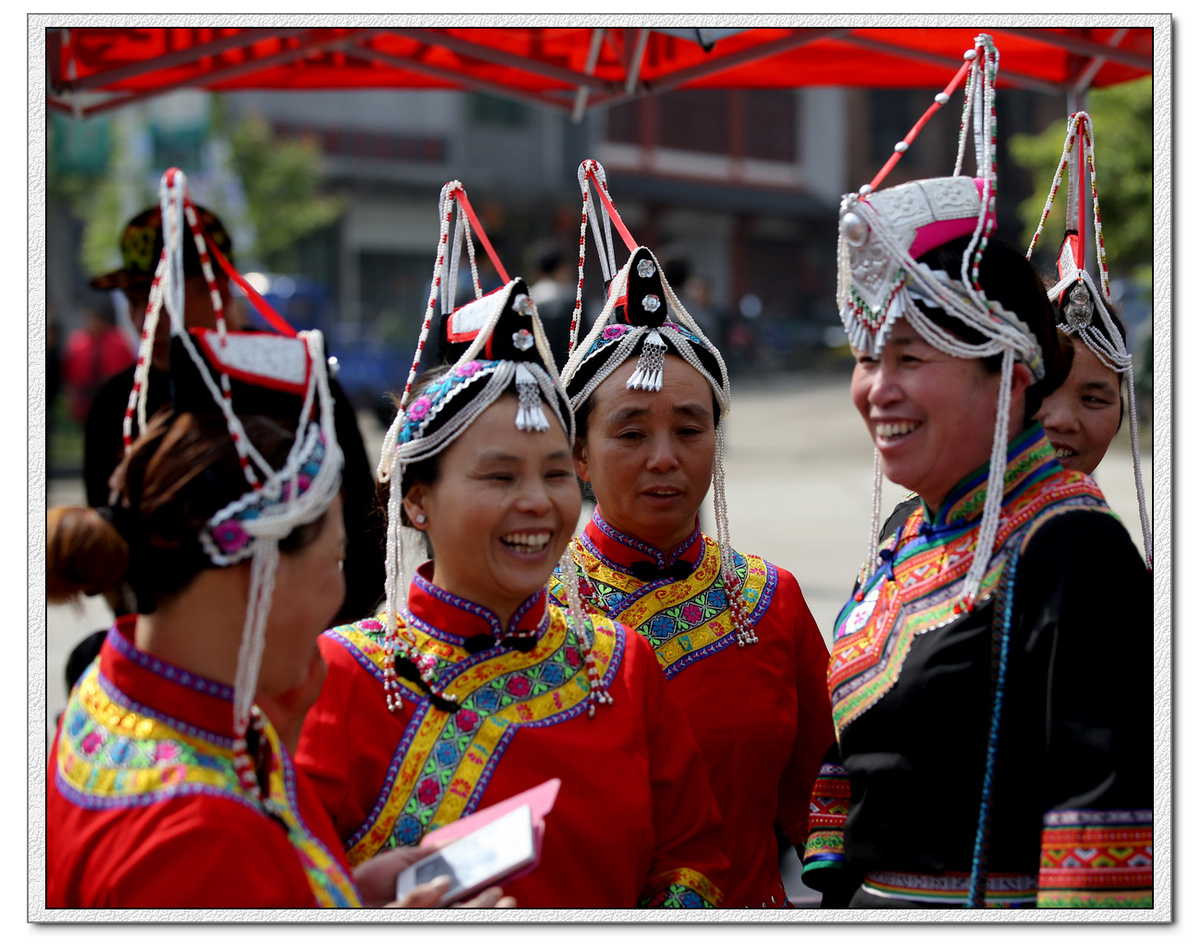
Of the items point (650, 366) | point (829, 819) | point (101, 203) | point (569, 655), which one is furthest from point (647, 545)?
point (101, 203)

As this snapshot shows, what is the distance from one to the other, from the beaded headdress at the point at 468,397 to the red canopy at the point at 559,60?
1956mm

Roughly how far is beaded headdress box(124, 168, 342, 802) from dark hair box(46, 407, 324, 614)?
0.06ft

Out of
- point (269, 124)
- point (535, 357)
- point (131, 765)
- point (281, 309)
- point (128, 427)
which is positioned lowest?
point (131, 765)

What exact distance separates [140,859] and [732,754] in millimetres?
1270

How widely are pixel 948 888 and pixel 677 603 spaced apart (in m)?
0.89

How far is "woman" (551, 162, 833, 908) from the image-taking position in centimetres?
249

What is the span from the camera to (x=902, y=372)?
6.24 ft

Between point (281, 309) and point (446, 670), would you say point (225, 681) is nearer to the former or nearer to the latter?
point (446, 670)

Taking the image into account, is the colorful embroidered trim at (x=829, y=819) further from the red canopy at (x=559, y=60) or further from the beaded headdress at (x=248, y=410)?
the red canopy at (x=559, y=60)

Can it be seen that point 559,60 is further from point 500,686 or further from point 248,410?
point 248,410

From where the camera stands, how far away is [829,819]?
2111 millimetres

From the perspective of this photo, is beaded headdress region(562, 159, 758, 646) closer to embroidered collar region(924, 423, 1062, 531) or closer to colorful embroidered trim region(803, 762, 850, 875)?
colorful embroidered trim region(803, 762, 850, 875)

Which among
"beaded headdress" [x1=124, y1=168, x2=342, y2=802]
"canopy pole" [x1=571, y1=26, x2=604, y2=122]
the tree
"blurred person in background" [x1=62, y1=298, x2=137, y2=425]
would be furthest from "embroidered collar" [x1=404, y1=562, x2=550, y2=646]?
A: the tree

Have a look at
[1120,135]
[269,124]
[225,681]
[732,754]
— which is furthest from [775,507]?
[269,124]
